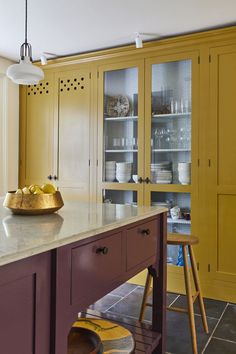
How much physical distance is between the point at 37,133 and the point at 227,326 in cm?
280

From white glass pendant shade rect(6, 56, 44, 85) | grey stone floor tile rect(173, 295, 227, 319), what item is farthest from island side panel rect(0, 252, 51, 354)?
grey stone floor tile rect(173, 295, 227, 319)

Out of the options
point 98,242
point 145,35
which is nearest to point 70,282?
point 98,242

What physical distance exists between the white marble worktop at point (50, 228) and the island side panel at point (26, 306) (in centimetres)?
4

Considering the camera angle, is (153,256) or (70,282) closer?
(70,282)

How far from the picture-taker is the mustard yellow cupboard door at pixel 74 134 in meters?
3.64

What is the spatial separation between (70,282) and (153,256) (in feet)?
2.56

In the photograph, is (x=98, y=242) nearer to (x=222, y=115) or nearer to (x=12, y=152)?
(x=222, y=115)

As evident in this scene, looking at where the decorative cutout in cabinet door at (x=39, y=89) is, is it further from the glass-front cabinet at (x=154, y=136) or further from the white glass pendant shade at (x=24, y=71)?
the white glass pendant shade at (x=24, y=71)

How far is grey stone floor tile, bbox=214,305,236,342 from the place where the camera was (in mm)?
2338

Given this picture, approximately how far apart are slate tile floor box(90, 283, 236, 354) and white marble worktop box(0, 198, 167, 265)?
40.3 inches

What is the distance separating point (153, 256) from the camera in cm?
181

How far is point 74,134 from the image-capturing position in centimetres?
371

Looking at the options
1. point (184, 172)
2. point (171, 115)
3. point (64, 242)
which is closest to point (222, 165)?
point (184, 172)

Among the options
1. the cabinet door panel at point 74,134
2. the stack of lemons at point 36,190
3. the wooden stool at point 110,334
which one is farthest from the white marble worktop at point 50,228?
the cabinet door panel at point 74,134
